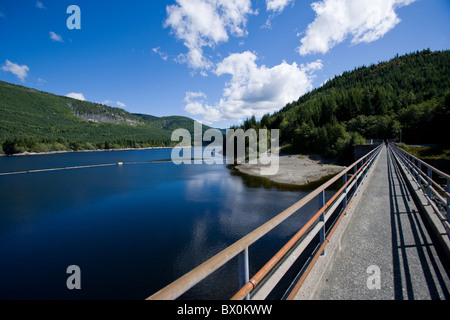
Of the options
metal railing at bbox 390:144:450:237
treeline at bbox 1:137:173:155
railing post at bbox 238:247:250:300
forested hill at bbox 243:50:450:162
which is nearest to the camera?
railing post at bbox 238:247:250:300

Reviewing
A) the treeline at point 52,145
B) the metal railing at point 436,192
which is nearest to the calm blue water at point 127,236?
the metal railing at point 436,192

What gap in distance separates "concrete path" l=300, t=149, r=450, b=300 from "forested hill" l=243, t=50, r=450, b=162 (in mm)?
57980

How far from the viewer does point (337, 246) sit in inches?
165

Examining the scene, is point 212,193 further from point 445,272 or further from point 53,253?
point 445,272

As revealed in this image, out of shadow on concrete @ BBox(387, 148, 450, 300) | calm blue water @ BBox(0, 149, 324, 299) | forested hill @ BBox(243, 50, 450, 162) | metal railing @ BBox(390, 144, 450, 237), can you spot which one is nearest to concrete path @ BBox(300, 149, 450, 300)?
shadow on concrete @ BBox(387, 148, 450, 300)

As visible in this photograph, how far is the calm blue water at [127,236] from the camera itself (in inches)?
433

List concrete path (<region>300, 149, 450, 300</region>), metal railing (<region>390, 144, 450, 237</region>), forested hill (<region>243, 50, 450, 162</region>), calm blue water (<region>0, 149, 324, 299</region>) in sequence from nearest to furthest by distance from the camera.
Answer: concrete path (<region>300, 149, 450, 300</region>)
metal railing (<region>390, 144, 450, 237</region>)
calm blue water (<region>0, 149, 324, 299</region>)
forested hill (<region>243, 50, 450, 162</region>)

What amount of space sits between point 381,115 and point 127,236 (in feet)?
306

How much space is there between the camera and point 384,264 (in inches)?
148

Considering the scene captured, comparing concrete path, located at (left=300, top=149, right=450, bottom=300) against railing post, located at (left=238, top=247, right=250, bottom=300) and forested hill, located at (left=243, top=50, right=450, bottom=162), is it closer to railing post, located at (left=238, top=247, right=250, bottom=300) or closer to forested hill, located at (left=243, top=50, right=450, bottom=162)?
railing post, located at (left=238, top=247, right=250, bottom=300)

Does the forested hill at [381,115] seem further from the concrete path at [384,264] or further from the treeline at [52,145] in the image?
the treeline at [52,145]

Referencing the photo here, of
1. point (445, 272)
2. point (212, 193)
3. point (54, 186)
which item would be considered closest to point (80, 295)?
point (445, 272)

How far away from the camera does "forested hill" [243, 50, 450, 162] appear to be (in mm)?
57375
